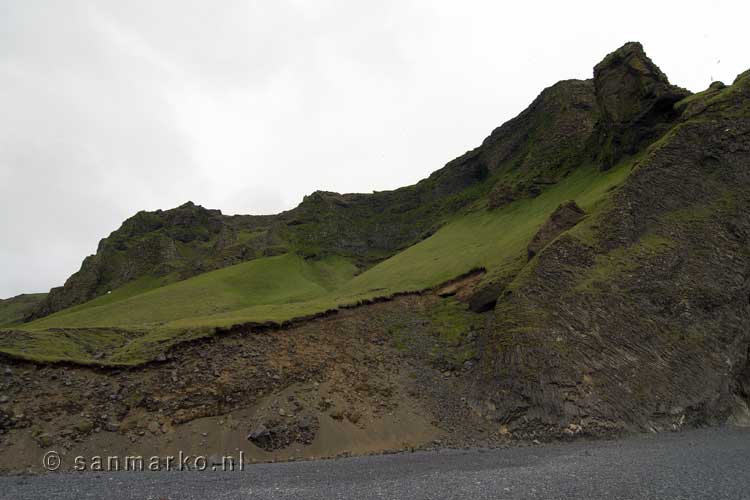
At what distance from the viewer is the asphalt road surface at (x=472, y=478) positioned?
15.9 m

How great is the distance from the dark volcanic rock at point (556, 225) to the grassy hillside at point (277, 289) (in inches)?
53.1

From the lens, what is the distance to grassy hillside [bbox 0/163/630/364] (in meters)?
31.9

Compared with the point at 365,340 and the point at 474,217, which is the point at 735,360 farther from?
the point at 474,217

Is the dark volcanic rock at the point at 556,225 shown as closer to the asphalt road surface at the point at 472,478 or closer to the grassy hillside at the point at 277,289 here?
A: the grassy hillside at the point at 277,289

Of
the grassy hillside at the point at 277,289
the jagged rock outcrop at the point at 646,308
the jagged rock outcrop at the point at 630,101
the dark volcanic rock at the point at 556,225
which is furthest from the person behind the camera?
the jagged rock outcrop at the point at 630,101

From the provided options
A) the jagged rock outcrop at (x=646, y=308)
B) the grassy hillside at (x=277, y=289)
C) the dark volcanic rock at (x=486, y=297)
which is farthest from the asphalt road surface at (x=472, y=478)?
the dark volcanic rock at (x=486, y=297)

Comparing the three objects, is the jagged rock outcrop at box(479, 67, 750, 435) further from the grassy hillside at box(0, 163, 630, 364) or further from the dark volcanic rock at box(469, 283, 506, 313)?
the grassy hillside at box(0, 163, 630, 364)

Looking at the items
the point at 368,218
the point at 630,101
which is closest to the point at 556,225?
the point at 630,101

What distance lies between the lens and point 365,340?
38.8 metres

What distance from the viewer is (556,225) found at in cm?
4225

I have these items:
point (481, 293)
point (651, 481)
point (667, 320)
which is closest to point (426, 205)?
point (481, 293)

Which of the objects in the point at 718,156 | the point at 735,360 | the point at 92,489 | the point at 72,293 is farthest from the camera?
the point at 72,293

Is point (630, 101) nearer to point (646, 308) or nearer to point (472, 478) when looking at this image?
point (646, 308)

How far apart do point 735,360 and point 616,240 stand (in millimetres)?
11605
